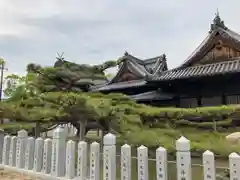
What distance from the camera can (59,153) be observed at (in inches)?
229

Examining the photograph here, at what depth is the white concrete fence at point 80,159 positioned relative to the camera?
13.5 ft

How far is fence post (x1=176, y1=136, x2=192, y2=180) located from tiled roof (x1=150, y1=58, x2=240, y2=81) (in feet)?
22.5

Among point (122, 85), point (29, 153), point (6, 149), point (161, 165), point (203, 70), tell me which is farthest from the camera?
point (122, 85)

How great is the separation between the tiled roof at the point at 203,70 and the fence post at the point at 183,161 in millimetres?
6862

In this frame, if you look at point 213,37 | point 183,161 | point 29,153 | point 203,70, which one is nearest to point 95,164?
point 183,161

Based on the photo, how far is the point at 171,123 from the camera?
27.8 feet

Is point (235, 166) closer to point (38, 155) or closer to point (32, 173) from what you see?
point (38, 155)

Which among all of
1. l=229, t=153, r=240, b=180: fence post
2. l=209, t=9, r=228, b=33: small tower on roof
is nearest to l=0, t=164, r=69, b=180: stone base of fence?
l=229, t=153, r=240, b=180: fence post

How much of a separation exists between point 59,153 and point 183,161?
2.87 meters

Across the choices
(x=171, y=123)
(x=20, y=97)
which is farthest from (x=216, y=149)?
(x=20, y=97)

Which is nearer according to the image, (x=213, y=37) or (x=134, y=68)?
(x=213, y=37)

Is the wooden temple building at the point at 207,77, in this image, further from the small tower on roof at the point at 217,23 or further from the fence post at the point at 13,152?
the fence post at the point at 13,152

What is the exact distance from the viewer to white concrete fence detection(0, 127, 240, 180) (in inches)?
161

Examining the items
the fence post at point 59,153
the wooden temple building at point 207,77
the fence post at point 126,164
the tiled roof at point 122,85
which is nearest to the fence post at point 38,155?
the fence post at point 59,153
